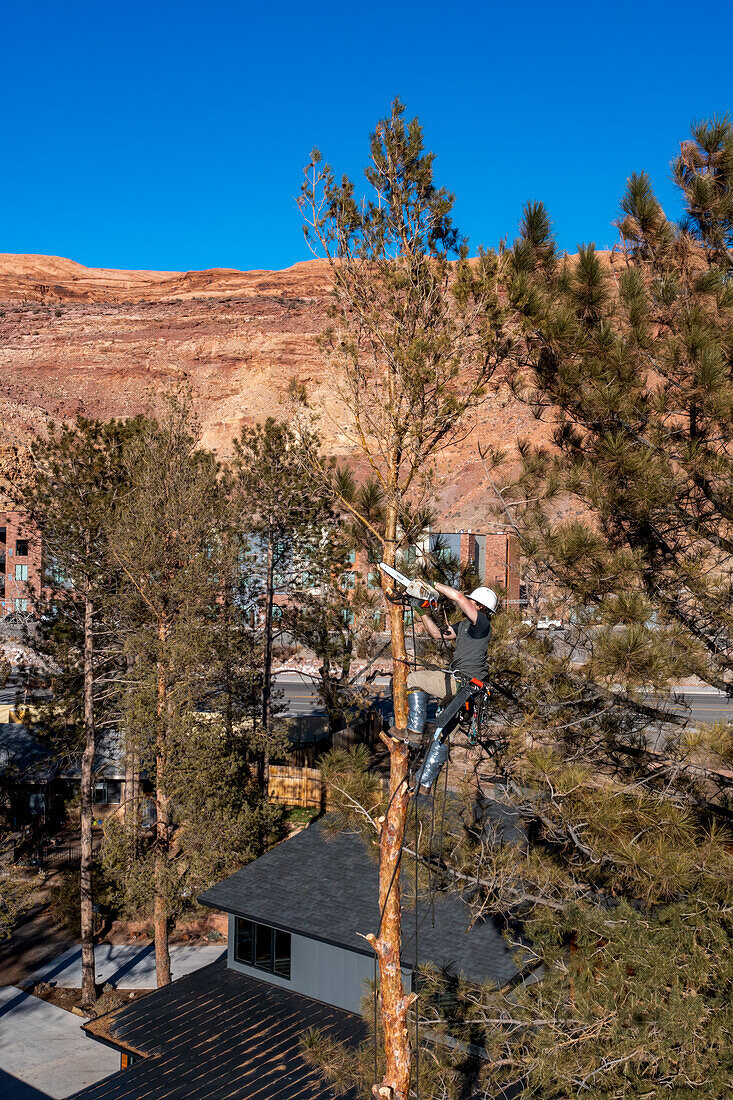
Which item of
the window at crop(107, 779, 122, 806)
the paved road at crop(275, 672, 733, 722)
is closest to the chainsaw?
the paved road at crop(275, 672, 733, 722)

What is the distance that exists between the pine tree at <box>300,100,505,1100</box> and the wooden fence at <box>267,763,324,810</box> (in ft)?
79.1

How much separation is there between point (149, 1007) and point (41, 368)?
81363mm

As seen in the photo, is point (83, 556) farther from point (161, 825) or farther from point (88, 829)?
point (88, 829)

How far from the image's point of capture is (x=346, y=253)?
822cm

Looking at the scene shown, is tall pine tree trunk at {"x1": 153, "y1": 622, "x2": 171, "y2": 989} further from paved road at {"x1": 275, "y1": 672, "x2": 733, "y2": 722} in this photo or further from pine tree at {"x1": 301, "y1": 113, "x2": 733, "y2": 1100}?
paved road at {"x1": 275, "y1": 672, "x2": 733, "y2": 722}

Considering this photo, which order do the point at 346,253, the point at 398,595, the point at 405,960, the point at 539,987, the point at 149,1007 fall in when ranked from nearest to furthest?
the point at 398,595, the point at 346,253, the point at 539,987, the point at 405,960, the point at 149,1007

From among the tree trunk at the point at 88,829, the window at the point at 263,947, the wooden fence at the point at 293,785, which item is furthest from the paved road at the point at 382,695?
the window at the point at 263,947

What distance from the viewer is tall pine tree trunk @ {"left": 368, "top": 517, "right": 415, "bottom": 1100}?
743 cm

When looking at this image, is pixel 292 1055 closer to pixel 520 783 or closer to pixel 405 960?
pixel 405 960

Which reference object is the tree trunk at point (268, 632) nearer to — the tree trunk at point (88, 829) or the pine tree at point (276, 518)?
the pine tree at point (276, 518)

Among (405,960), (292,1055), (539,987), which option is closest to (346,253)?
(539,987)

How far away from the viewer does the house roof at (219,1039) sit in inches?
498

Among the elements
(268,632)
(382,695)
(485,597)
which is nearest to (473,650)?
(485,597)

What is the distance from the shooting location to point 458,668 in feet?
23.3
